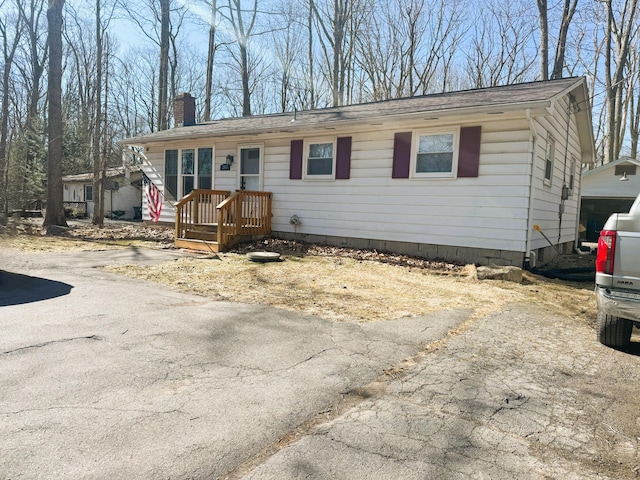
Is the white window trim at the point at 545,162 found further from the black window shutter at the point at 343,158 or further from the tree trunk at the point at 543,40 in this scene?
the tree trunk at the point at 543,40

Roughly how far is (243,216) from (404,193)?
13.2 feet

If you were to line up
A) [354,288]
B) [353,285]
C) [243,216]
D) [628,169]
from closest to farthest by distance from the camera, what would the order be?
1. [354,288]
2. [353,285]
3. [243,216]
4. [628,169]

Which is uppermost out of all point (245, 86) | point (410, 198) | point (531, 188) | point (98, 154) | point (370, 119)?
point (245, 86)

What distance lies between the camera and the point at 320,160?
10266 millimetres

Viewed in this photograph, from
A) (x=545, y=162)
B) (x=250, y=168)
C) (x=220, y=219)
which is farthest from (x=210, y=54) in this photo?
(x=545, y=162)

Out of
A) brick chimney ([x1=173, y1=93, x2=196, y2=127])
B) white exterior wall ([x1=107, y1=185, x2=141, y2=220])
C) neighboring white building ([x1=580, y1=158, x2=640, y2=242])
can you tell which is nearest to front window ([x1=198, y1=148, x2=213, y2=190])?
brick chimney ([x1=173, y1=93, x2=196, y2=127])

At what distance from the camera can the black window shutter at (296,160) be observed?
34.2 feet

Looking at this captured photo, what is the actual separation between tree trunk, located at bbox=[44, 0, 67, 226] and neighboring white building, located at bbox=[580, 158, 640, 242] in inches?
775

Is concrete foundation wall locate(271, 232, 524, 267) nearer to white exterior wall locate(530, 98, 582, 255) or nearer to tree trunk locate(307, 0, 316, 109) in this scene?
white exterior wall locate(530, 98, 582, 255)

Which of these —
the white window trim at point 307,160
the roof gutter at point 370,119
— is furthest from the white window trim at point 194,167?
the white window trim at point 307,160

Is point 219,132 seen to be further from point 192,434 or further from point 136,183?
point 136,183

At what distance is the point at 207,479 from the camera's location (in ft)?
5.82

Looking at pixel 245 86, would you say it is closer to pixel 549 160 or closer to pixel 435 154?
pixel 435 154

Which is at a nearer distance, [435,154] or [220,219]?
[435,154]
